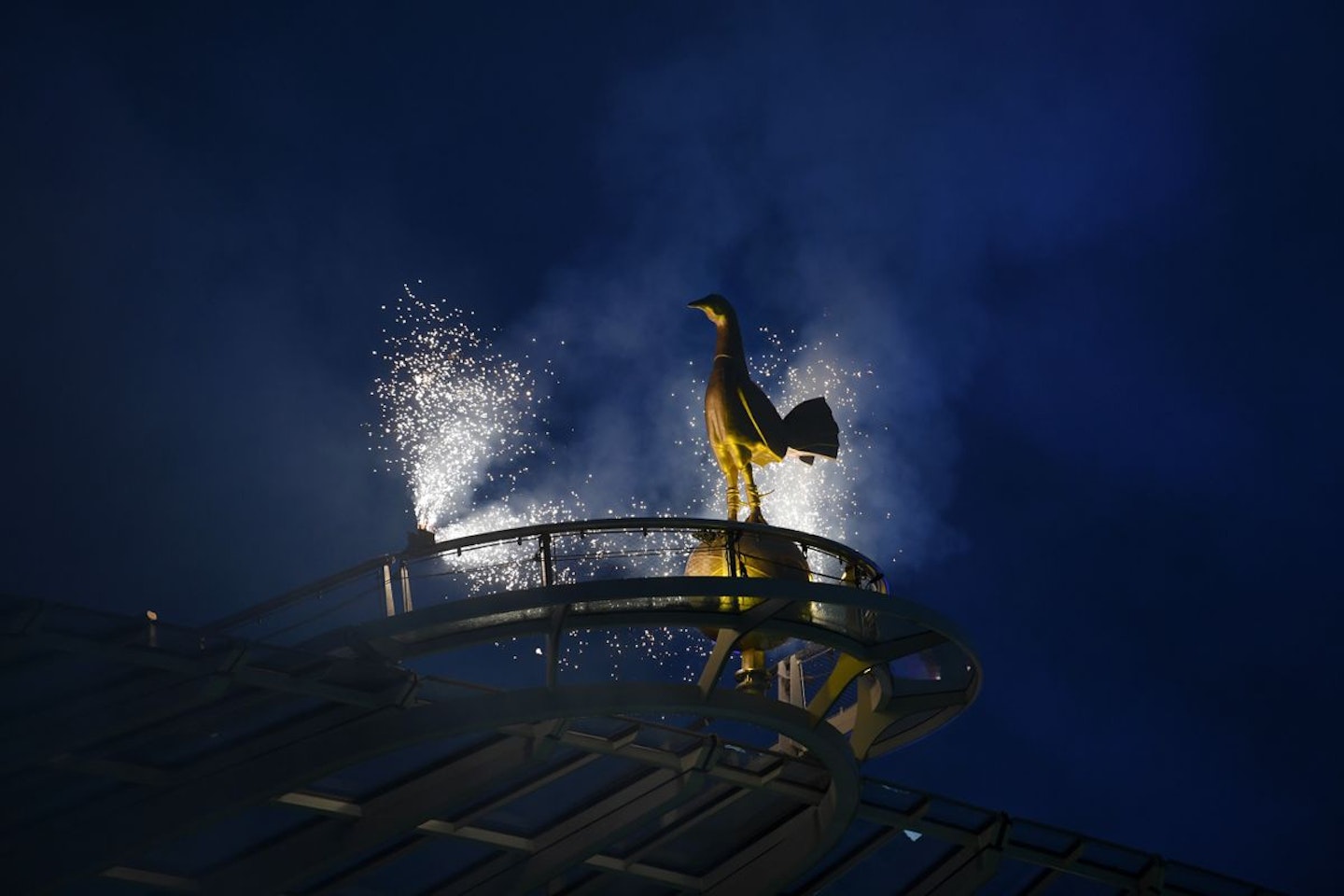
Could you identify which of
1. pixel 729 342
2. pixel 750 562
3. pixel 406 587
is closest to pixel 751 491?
pixel 729 342

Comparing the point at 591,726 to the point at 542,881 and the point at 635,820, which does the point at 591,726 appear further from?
the point at 542,881

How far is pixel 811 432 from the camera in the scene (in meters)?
25.7

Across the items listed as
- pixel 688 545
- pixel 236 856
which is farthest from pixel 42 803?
pixel 688 545

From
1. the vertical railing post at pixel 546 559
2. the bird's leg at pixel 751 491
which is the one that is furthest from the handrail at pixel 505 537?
the bird's leg at pixel 751 491

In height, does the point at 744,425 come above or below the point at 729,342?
below

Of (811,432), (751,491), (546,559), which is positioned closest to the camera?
(546,559)

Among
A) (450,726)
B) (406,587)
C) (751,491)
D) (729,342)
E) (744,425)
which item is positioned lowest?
(450,726)

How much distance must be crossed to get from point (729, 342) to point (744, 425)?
1435mm

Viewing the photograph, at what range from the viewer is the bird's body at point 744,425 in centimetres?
2491

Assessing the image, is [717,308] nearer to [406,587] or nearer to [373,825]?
[406,587]

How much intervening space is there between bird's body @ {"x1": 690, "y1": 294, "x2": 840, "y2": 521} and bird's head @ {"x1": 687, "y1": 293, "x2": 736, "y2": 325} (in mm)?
15

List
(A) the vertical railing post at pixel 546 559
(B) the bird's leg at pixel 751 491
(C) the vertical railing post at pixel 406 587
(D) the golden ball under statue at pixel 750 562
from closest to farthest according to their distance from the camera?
(A) the vertical railing post at pixel 546 559 < (C) the vertical railing post at pixel 406 587 < (D) the golden ball under statue at pixel 750 562 < (B) the bird's leg at pixel 751 491

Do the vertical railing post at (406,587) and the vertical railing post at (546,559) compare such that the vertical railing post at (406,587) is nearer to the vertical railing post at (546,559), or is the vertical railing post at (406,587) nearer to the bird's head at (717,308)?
the vertical railing post at (546,559)

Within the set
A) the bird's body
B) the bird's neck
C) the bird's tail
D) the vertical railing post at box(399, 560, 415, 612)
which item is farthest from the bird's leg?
the vertical railing post at box(399, 560, 415, 612)
